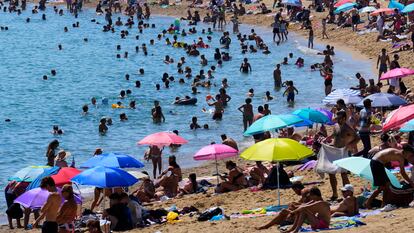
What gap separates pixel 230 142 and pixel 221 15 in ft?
109

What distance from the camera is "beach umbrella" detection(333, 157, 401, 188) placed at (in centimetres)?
1345

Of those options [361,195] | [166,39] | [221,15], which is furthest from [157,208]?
[221,15]

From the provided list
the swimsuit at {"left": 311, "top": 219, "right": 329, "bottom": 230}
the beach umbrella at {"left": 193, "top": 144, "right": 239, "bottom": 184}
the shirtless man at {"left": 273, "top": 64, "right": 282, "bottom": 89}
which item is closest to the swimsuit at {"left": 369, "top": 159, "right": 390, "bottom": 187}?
Answer: the swimsuit at {"left": 311, "top": 219, "right": 329, "bottom": 230}

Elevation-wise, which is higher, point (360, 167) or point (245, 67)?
point (360, 167)

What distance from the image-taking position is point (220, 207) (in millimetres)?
16094

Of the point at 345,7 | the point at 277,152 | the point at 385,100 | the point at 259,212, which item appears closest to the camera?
the point at 277,152

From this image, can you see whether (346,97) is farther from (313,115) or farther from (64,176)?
(64,176)

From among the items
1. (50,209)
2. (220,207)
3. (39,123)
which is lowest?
(39,123)

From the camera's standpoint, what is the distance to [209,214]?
48.9 ft

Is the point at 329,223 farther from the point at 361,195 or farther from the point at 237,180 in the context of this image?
the point at 237,180

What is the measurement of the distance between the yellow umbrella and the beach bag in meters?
0.98

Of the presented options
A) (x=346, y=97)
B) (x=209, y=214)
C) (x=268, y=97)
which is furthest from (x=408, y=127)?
(x=268, y=97)

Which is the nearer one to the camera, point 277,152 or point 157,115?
point 277,152

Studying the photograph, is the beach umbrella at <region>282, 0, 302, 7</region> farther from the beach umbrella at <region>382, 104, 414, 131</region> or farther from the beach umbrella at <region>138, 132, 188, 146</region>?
the beach umbrella at <region>382, 104, 414, 131</region>
